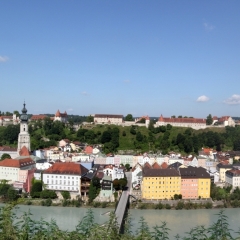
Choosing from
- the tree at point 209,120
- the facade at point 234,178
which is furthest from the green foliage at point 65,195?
the tree at point 209,120

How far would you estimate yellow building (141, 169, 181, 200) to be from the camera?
15.1 m

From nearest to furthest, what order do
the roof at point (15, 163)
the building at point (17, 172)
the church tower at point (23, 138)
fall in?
the building at point (17, 172) < the roof at point (15, 163) < the church tower at point (23, 138)

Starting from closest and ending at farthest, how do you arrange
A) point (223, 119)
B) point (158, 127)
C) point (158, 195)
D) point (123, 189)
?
point (158, 195), point (123, 189), point (158, 127), point (223, 119)

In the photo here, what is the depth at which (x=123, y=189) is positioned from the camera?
16203mm

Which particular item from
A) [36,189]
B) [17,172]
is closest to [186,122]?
[17,172]

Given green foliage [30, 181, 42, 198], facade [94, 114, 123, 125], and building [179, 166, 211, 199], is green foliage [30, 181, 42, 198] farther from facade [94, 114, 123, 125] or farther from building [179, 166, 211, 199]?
facade [94, 114, 123, 125]

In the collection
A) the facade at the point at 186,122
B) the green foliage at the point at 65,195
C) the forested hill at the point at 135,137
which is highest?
the facade at the point at 186,122

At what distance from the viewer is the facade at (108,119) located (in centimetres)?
3472

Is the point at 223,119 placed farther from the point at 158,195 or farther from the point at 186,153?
the point at 158,195

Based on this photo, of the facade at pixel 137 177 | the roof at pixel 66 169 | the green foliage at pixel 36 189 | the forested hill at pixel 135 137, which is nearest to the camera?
the green foliage at pixel 36 189

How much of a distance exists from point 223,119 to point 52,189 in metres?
24.9

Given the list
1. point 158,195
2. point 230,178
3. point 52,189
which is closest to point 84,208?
point 52,189

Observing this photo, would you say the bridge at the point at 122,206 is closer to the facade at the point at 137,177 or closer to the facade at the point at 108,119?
the facade at the point at 137,177

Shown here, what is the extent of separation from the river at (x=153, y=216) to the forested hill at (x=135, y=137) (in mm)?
11664
